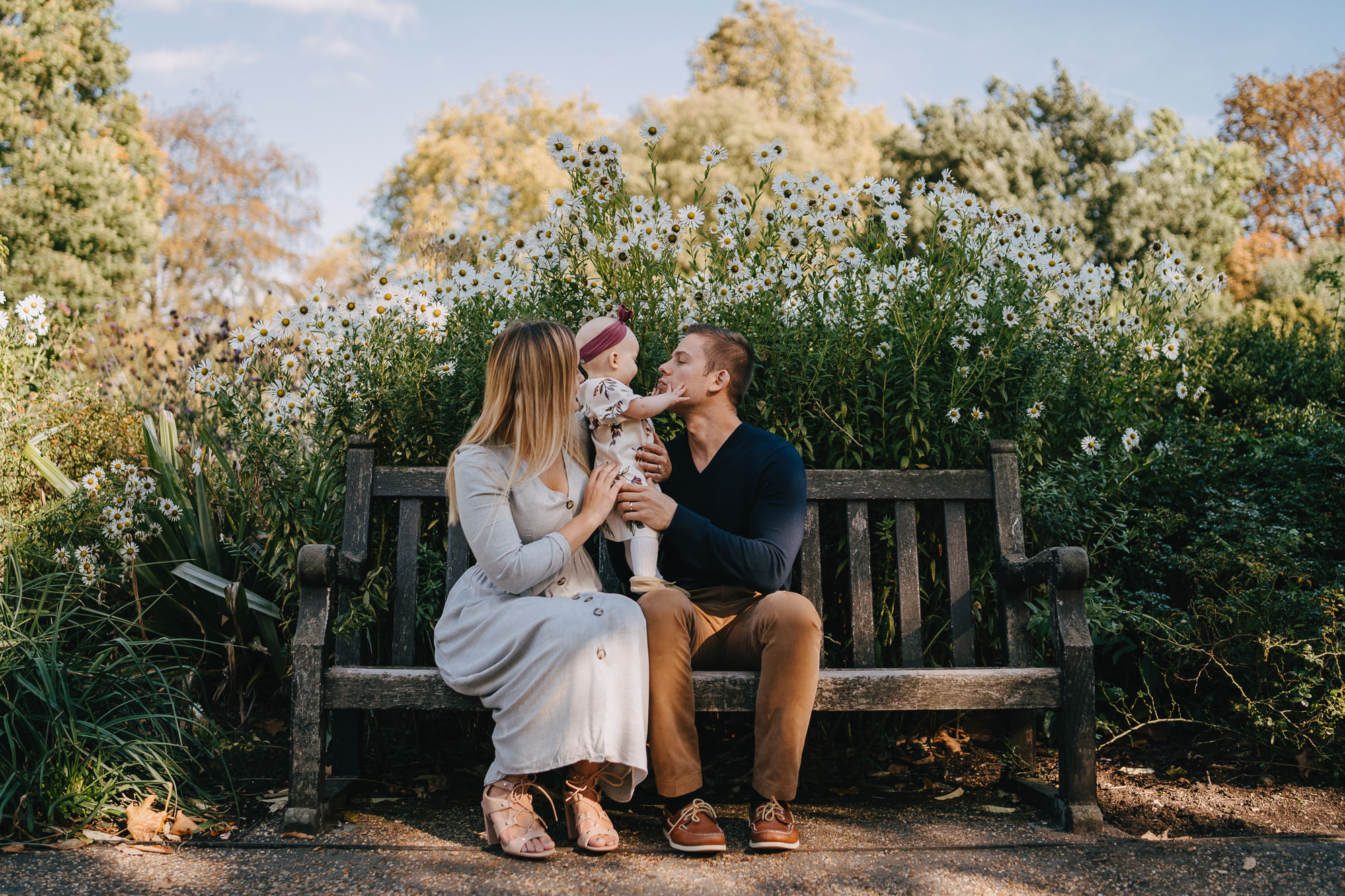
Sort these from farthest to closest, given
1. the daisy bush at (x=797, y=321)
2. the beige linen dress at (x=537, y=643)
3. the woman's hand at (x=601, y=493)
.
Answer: the daisy bush at (x=797, y=321), the woman's hand at (x=601, y=493), the beige linen dress at (x=537, y=643)

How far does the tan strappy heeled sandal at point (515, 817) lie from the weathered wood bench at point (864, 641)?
27 cm

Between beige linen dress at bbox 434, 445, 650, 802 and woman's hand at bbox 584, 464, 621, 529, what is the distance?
0.11 meters

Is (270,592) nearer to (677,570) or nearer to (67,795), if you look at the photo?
(67,795)

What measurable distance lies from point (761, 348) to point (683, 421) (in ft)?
1.25

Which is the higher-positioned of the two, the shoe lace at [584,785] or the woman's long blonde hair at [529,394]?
the woman's long blonde hair at [529,394]

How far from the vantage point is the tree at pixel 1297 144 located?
23375 millimetres

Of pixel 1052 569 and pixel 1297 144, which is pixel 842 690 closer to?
pixel 1052 569

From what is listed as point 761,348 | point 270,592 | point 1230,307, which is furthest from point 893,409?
point 1230,307

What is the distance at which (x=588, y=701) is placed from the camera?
2.49m

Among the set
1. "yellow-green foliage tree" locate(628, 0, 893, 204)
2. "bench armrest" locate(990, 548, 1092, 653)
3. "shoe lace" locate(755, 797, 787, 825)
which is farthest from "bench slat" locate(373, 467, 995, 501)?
"yellow-green foliage tree" locate(628, 0, 893, 204)

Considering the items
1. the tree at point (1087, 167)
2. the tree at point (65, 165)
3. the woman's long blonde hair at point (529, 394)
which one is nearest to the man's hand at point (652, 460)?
the woman's long blonde hair at point (529, 394)

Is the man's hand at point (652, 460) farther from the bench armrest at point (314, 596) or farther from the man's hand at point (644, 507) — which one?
the bench armrest at point (314, 596)

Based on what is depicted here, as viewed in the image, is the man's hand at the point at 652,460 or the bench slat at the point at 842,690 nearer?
the bench slat at the point at 842,690

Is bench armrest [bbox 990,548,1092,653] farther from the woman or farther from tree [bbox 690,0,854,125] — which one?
tree [bbox 690,0,854,125]
